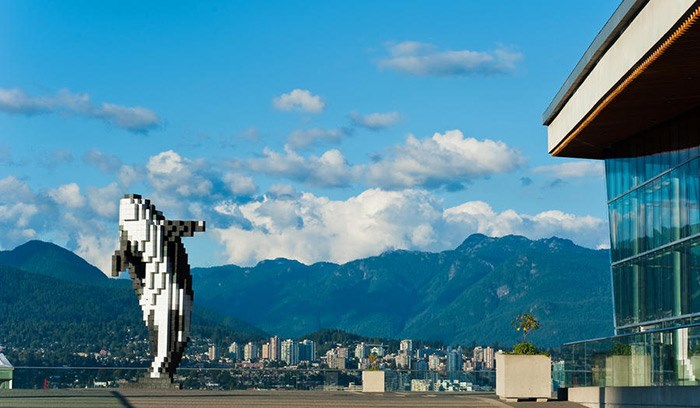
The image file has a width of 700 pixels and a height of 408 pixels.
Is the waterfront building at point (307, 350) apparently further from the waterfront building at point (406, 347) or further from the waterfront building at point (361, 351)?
the waterfront building at point (361, 351)

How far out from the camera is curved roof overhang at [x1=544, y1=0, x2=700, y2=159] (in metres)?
23.8

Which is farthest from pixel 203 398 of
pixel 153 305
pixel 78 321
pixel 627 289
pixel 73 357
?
pixel 78 321

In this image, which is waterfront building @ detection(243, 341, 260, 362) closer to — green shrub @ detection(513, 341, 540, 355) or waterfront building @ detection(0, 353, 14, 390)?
waterfront building @ detection(0, 353, 14, 390)

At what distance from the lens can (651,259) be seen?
117 feet

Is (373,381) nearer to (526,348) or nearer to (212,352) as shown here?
(526,348)

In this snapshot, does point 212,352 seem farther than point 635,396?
Yes

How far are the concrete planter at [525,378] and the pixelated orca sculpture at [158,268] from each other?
333 inches

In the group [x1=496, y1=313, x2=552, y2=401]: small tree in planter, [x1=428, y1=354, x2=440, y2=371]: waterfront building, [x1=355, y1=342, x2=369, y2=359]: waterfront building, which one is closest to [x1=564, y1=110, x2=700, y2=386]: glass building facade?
[x1=496, y1=313, x2=552, y2=401]: small tree in planter

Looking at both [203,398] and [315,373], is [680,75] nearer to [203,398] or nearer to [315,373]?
[203,398]

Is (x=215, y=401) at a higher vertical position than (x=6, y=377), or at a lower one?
lower

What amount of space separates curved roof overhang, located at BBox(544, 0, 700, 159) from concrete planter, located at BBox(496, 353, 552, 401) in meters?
6.10

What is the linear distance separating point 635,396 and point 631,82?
6.52 m

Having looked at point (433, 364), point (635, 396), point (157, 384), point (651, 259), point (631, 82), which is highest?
point (631, 82)

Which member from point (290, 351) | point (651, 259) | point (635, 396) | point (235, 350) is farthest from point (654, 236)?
point (235, 350)
